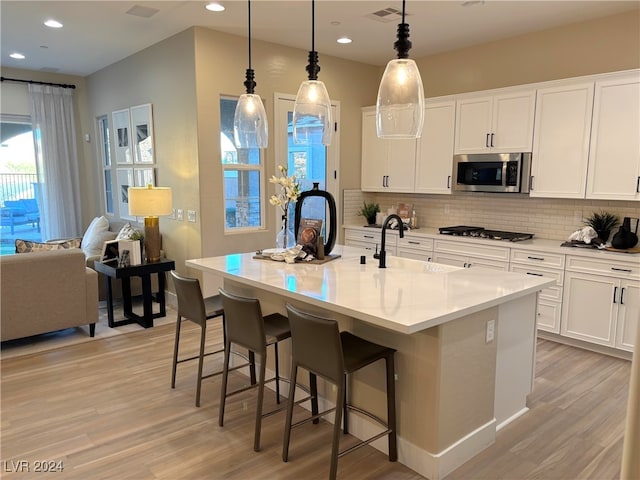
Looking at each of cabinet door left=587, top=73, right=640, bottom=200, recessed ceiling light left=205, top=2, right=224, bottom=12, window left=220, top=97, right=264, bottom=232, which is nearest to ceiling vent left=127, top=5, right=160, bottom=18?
recessed ceiling light left=205, top=2, right=224, bottom=12

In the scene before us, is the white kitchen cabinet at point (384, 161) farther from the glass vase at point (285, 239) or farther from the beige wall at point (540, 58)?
the glass vase at point (285, 239)

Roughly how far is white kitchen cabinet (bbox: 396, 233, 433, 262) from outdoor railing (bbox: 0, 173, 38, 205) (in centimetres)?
546

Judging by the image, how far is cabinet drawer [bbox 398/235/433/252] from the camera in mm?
5234

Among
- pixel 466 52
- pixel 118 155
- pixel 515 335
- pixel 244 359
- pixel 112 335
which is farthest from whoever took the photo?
pixel 118 155

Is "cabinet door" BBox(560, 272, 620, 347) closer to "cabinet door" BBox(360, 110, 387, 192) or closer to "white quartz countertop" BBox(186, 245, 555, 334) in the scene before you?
"white quartz countertop" BBox(186, 245, 555, 334)

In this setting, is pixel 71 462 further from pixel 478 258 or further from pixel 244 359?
pixel 478 258

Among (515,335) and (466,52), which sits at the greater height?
(466,52)

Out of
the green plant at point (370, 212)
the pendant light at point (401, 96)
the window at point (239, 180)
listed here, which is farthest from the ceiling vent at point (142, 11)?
the green plant at point (370, 212)

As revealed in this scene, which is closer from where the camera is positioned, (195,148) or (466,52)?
(195,148)

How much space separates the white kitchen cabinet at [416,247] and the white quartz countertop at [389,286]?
197cm

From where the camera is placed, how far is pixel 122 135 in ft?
20.6

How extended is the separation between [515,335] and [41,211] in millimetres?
6830

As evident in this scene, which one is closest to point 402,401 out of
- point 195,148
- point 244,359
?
point 244,359

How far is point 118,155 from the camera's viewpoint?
646 cm
